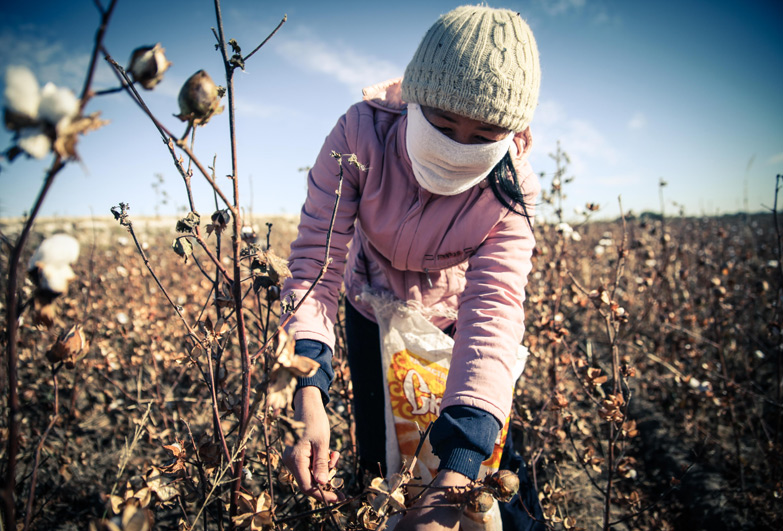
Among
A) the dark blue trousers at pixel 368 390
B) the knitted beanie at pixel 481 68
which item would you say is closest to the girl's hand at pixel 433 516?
the dark blue trousers at pixel 368 390

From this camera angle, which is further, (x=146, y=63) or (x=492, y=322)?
(x=492, y=322)

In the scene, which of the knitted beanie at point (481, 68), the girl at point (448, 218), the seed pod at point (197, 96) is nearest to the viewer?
the seed pod at point (197, 96)

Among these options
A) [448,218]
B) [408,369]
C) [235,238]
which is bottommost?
[408,369]

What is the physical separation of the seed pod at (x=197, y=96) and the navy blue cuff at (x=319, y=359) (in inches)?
27.6

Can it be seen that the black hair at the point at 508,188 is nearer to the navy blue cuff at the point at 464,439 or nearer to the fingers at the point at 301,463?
the navy blue cuff at the point at 464,439

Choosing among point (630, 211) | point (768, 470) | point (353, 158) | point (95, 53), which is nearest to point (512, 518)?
point (353, 158)

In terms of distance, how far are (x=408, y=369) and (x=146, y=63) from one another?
1169 millimetres

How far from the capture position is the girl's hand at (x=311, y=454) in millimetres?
899

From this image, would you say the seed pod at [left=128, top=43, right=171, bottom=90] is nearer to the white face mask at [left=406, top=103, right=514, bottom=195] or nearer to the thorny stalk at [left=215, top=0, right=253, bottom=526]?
the thorny stalk at [left=215, top=0, right=253, bottom=526]

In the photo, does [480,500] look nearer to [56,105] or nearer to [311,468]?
[311,468]

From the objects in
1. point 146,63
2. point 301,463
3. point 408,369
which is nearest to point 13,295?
point 146,63

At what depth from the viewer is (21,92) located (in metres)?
0.36

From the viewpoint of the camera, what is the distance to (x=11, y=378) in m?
0.43

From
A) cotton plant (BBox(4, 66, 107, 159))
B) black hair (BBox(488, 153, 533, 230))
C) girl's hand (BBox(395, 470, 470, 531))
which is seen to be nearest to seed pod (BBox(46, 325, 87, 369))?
cotton plant (BBox(4, 66, 107, 159))
